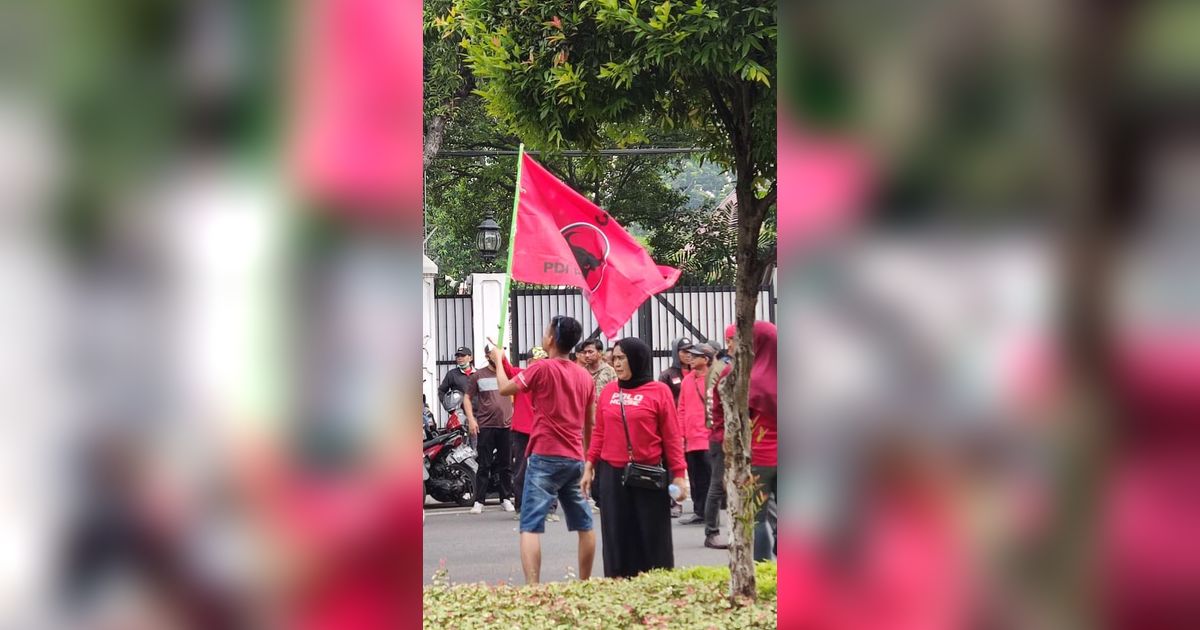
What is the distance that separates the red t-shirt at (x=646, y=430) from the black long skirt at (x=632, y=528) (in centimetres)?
13

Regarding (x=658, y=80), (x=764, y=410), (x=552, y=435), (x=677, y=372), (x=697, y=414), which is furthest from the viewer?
(x=677, y=372)

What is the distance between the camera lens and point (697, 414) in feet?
31.8

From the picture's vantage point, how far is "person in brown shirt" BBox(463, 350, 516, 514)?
11.7 meters

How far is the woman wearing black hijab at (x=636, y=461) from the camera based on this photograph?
273 inches

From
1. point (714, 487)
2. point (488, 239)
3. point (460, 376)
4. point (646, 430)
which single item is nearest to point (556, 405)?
point (646, 430)

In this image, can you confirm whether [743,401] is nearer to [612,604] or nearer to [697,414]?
[612,604]

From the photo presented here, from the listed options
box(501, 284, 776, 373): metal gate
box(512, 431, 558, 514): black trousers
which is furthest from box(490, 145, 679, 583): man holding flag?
box(501, 284, 776, 373): metal gate

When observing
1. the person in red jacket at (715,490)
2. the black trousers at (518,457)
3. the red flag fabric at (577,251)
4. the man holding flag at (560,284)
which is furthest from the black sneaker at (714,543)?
the red flag fabric at (577,251)
